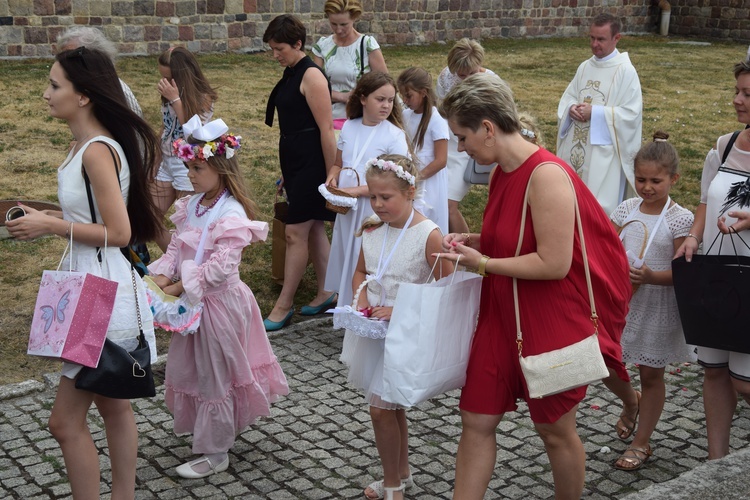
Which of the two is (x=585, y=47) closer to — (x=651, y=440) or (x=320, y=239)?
(x=320, y=239)

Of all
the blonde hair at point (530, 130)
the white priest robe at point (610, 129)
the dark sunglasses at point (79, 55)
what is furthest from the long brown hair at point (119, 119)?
the white priest robe at point (610, 129)

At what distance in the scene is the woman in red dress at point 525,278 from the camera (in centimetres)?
333

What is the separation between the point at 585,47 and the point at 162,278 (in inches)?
756

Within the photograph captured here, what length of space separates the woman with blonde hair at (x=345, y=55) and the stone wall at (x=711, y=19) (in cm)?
2041

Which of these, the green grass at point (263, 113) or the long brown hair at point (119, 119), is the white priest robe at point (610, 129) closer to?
the green grass at point (263, 113)

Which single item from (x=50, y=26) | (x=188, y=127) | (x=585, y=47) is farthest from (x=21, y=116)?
(x=585, y=47)

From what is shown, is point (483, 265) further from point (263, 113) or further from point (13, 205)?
point (263, 113)

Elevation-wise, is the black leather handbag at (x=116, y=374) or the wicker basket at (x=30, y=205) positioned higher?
the black leather handbag at (x=116, y=374)

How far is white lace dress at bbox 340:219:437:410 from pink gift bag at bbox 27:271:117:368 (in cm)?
107

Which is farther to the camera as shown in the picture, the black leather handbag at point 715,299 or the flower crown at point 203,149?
the flower crown at point 203,149

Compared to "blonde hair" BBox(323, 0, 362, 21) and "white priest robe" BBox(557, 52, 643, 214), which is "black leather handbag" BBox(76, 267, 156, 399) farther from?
"white priest robe" BBox(557, 52, 643, 214)

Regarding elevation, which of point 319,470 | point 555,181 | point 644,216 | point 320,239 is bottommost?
point 319,470

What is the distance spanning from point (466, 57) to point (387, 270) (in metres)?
3.51

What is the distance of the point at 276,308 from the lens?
6355 mm
